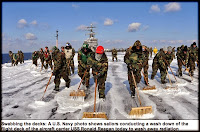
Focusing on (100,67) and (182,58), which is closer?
(100,67)

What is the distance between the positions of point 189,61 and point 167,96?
5.61 metres

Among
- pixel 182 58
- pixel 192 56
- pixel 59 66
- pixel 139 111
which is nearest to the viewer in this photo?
pixel 139 111

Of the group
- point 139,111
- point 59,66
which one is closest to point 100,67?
point 139,111

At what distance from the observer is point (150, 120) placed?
414 cm

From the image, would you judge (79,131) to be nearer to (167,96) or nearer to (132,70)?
(132,70)

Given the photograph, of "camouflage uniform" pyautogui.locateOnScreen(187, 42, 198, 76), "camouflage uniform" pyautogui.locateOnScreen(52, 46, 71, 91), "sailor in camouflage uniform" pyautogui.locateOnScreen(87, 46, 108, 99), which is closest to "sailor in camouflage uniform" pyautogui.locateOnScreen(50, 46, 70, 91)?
"camouflage uniform" pyautogui.locateOnScreen(52, 46, 71, 91)

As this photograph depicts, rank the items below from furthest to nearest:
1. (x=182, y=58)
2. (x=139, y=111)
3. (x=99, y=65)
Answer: (x=182, y=58) < (x=99, y=65) < (x=139, y=111)

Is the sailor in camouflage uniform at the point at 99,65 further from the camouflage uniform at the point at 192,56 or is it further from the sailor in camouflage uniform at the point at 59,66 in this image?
the camouflage uniform at the point at 192,56

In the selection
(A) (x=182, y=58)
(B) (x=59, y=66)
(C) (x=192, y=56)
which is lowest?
(B) (x=59, y=66)

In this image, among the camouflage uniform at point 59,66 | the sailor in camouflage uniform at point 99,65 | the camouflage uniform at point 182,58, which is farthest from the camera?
the camouflage uniform at point 182,58

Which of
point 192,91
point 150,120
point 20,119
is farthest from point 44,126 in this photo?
point 192,91

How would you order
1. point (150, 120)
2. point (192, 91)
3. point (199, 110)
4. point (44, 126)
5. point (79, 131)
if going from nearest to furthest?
point (79, 131) < point (44, 126) < point (150, 120) < point (199, 110) < point (192, 91)

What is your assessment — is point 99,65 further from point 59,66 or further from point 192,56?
point 192,56

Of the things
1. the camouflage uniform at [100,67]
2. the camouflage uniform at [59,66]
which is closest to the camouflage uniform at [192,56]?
the camouflage uniform at [100,67]
